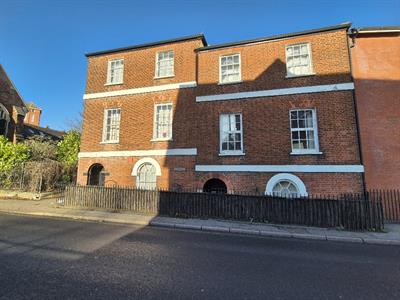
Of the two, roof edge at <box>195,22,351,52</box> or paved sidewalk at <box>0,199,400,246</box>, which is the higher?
roof edge at <box>195,22,351,52</box>

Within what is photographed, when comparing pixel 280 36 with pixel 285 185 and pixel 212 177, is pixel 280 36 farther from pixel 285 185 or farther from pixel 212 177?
pixel 212 177

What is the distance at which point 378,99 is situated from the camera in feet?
40.4

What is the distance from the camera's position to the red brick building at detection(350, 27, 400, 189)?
38.5ft

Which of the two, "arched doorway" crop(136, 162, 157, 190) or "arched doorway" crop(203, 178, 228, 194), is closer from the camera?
"arched doorway" crop(203, 178, 228, 194)

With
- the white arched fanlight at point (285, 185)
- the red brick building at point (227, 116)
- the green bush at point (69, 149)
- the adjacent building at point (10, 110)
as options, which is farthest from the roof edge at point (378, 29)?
the adjacent building at point (10, 110)

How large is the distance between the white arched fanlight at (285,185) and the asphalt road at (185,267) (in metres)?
4.18

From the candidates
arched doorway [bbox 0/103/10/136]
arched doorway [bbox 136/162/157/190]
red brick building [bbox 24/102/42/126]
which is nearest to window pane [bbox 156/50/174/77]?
arched doorway [bbox 136/162/157/190]

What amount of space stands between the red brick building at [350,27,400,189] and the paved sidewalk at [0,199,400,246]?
117 inches

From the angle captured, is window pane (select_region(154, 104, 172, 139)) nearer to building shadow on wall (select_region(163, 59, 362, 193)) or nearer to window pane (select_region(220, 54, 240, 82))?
building shadow on wall (select_region(163, 59, 362, 193))

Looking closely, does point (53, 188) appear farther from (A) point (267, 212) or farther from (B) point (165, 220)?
(A) point (267, 212)

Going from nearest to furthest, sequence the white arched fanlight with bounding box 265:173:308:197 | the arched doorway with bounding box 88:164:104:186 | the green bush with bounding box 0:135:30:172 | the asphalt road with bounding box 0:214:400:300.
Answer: the asphalt road with bounding box 0:214:400:300, the white arched fanlight with bounding box 265:173:308:197, the arched doorway with bounding box 88:164:104:186, the green bush with bounding box 0:135:30:172

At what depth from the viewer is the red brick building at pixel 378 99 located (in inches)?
463

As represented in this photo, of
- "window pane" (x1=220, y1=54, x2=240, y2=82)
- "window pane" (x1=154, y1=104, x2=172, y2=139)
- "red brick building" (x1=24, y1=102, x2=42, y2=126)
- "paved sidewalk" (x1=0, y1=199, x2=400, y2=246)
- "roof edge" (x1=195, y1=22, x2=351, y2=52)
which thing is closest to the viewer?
"paved sidewalk" (x1=0, y1=199, x2=400, y2=246)

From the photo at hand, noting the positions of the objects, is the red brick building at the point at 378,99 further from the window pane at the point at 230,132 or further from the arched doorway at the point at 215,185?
the arched doorway at the point at 215,185
